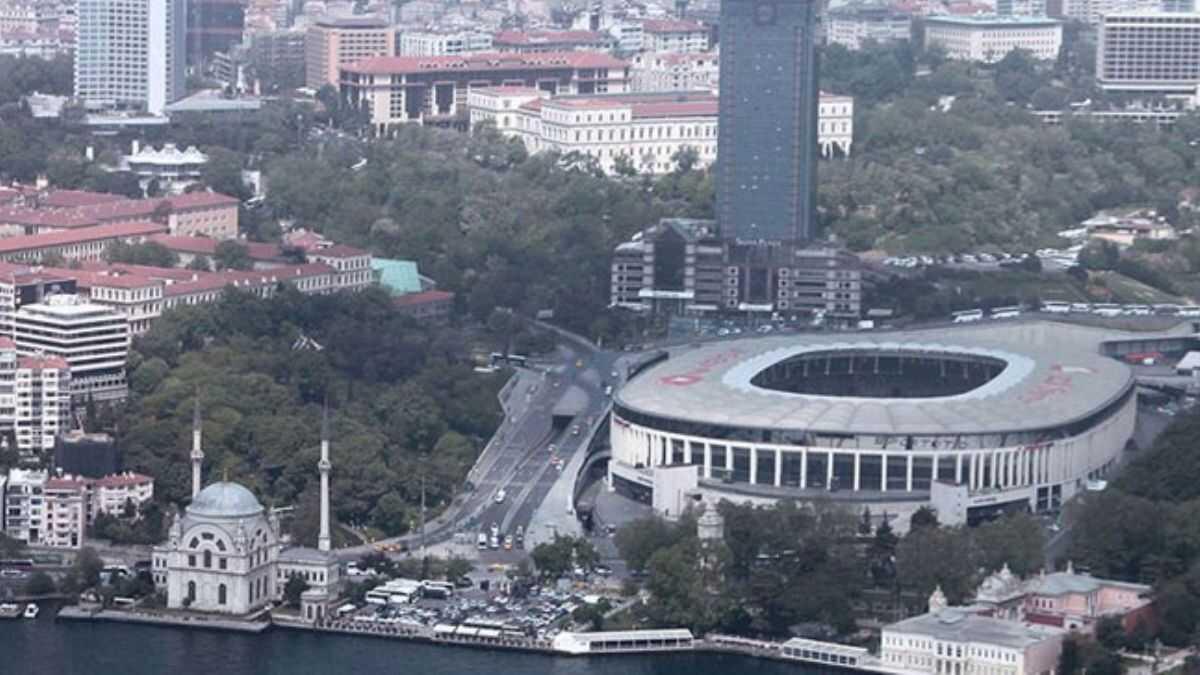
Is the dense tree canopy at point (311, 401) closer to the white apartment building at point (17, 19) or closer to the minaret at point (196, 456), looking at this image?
the minaret at point (196, 456)

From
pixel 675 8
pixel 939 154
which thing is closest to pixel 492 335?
pixel 939 154

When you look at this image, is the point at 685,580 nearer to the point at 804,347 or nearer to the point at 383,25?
the point at 804,347

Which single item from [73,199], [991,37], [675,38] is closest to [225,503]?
[73,199]

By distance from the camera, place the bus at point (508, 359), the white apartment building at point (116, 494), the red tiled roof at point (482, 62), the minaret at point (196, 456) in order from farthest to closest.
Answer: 1. the red tiled roof at point (482, 62)
2. the bus at point (508, 359)
3. the white apartment building at point (116, 494)
4. the minaret at point (196, 456)

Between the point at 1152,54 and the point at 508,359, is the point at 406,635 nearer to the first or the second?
the point at 508,359

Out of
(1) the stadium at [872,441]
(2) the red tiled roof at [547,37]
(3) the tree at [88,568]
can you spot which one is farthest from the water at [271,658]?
(2) the red tiled roof at [547,37]

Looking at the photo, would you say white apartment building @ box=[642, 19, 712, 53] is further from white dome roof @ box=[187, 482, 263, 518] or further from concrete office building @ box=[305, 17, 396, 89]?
white dome roof @ box=[187, 482, 263, 518]

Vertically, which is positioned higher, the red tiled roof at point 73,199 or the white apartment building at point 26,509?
the red tiled roof at point 73,199

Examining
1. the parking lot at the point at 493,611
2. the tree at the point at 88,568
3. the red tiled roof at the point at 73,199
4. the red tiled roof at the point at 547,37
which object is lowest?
the parking lot at the point at 493,611
